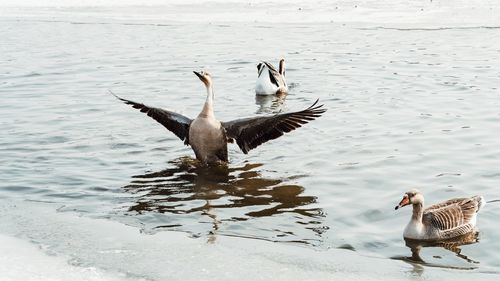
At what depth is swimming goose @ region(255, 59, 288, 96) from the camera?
588 inches

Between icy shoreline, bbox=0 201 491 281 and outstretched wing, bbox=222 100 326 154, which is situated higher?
outstretched wing, bbox=222 100 326 154

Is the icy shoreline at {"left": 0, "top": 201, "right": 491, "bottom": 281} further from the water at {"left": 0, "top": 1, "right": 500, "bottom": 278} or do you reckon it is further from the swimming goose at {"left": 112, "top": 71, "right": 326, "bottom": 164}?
the swimming goose at {"left": 112, "top": 71, "right": 326, "bottom": 164}

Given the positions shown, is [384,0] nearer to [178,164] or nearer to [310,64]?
[310,64]

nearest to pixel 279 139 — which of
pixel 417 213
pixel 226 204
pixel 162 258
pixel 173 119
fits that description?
pixel 173 119

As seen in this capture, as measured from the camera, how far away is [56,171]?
1036cm

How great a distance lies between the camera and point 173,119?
11461 millimetres


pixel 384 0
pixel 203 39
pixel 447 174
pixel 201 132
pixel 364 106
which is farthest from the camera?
pixel 384 0

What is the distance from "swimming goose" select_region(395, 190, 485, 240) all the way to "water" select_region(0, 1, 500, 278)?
7.5 inches

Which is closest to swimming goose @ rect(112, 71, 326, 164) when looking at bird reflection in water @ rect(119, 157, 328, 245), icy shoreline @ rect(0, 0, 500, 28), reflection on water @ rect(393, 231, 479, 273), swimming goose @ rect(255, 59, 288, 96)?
bird reflection in water @ rect(119, 157, 328, 245)

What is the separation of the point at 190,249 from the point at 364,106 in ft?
21.7

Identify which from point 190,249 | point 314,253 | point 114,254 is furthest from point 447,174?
point 114,254

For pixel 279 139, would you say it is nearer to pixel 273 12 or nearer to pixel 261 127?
pixel 261 127

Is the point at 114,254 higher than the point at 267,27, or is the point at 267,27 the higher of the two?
the point at 267,27

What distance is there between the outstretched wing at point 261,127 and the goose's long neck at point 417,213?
115 inches
